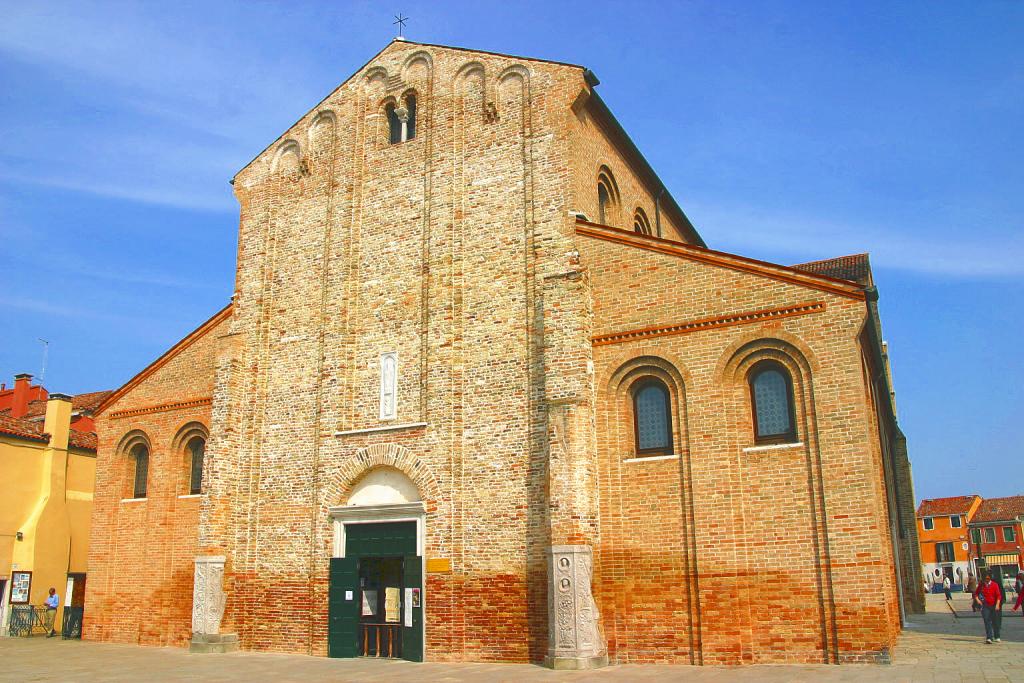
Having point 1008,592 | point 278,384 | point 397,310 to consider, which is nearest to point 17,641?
point 278,384

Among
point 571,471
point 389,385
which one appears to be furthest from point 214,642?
point 571,471

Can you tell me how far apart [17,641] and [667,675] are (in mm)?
→ 17828

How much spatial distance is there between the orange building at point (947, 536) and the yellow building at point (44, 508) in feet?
199

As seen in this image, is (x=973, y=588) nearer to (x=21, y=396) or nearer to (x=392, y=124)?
(x=392, y=124)

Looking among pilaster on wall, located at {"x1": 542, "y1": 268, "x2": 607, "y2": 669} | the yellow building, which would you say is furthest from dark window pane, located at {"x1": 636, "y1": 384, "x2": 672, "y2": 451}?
the yellow building

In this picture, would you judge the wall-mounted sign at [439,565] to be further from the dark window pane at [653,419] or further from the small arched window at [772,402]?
the small arched window at [772,402]

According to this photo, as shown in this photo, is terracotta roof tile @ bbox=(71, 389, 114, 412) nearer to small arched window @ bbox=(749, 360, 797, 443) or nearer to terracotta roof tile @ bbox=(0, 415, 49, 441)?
terracotta roof tile @ bbox=(0, 415, 49, 441)

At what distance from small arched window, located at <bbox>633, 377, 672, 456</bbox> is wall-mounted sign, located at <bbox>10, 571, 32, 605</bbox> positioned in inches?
761

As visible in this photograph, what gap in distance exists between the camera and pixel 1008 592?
144ft

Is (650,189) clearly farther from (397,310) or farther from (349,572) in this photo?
(349,572)

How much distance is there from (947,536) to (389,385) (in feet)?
206

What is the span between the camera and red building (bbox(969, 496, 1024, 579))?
63781 millimetres

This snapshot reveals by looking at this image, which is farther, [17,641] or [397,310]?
[17,641]

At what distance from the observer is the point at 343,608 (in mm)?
16344
